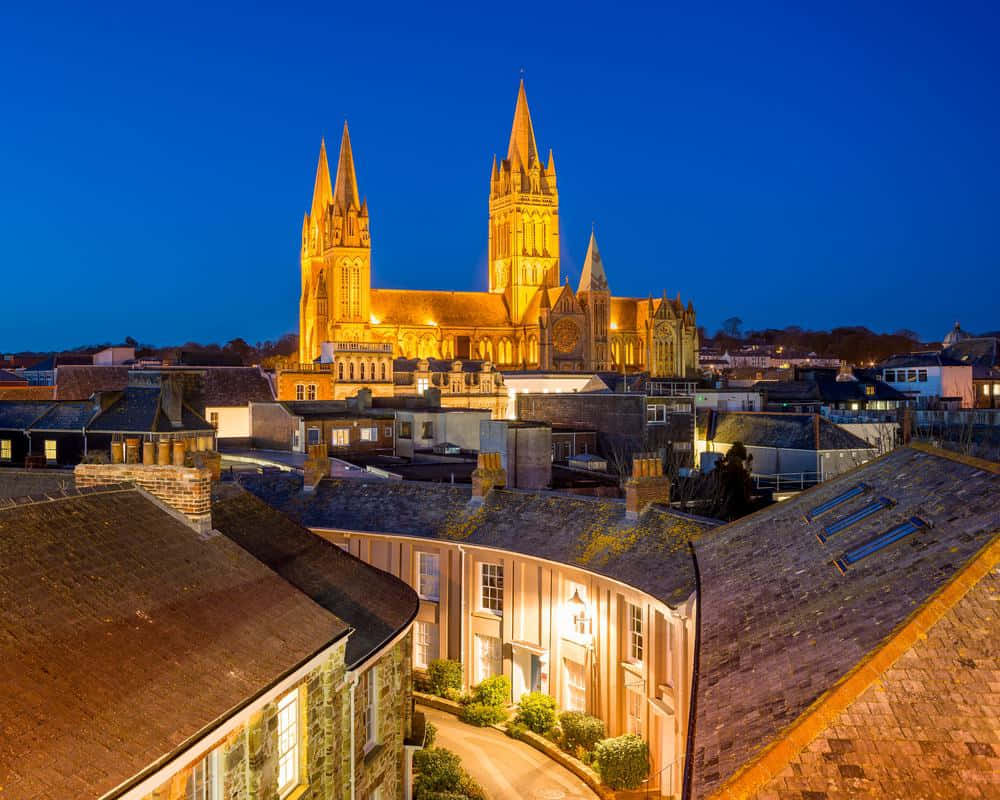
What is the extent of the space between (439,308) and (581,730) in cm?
10946

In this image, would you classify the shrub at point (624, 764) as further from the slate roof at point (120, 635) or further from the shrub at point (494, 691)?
the slate roof at point (120, 635)

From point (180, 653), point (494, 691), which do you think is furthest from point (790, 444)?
point (180, 653)

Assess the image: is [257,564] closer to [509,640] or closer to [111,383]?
[509,640]

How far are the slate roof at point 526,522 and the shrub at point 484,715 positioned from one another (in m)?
3.91

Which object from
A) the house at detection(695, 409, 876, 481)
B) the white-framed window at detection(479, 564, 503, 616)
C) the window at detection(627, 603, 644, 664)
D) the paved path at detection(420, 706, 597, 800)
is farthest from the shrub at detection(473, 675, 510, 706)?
the house at detection(695, 409, 876, 481)

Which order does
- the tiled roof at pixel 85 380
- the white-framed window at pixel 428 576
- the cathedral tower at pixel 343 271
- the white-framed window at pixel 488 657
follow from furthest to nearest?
1. the cathedral tower at pixel 343 271
2. the tiled roof at pixel 85 380
3. the white-framed window at pixel 428 576
4. the white-framed window at pixel 488 657

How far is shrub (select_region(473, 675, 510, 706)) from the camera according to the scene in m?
24.5

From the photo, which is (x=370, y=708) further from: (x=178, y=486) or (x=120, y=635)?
(x=120, y=635)

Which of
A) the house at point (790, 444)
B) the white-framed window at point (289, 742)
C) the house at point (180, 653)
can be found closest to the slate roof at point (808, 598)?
the house at point (180, 653)

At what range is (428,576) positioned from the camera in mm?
26906

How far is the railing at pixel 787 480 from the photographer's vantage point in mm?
46972

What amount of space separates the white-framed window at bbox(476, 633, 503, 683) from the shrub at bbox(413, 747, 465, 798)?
17.1 ft

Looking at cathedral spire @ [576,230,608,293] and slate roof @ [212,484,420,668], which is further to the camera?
cathedral spire @ [576,230,608,293]

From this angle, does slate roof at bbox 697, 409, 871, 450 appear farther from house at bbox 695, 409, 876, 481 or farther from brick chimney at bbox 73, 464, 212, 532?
brick chimney at bbox 73, 464, 212, 532
